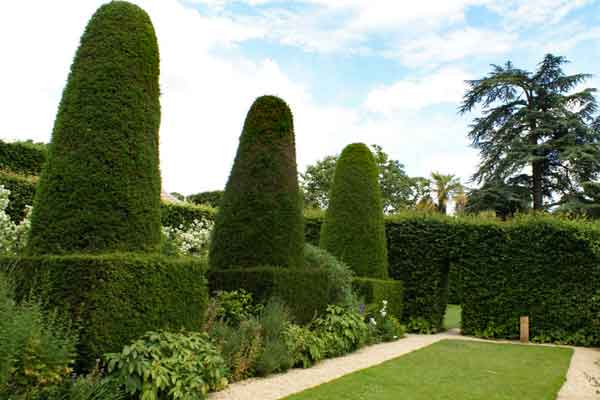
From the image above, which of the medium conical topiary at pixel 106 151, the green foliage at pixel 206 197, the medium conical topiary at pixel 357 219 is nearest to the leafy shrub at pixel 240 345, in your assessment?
the medium conical topiary at pixel 106 151

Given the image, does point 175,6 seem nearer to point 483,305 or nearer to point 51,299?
point 51,299

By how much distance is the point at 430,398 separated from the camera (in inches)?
235

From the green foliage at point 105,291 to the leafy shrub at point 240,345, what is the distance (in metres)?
1.06

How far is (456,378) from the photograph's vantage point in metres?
7.29

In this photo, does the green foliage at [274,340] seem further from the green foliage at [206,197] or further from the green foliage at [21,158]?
the green foliage at [206,197]

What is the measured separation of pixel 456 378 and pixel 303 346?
88.5 inches

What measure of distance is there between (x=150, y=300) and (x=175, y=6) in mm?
4224

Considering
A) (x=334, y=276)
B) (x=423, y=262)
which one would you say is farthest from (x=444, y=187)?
(x=334, y=276)

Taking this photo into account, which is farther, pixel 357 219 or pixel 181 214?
pixel 181 214

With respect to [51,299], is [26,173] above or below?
above

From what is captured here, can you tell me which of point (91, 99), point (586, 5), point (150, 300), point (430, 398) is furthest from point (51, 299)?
point (586, 5)

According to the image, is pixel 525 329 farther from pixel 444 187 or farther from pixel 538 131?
pixel 444 187

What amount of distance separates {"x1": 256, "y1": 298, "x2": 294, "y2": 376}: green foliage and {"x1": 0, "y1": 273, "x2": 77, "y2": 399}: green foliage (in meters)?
3.03

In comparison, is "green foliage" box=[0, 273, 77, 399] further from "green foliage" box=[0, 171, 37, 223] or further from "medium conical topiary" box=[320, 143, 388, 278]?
"medium conical topiary" box=[320, 143, 388, 278]
